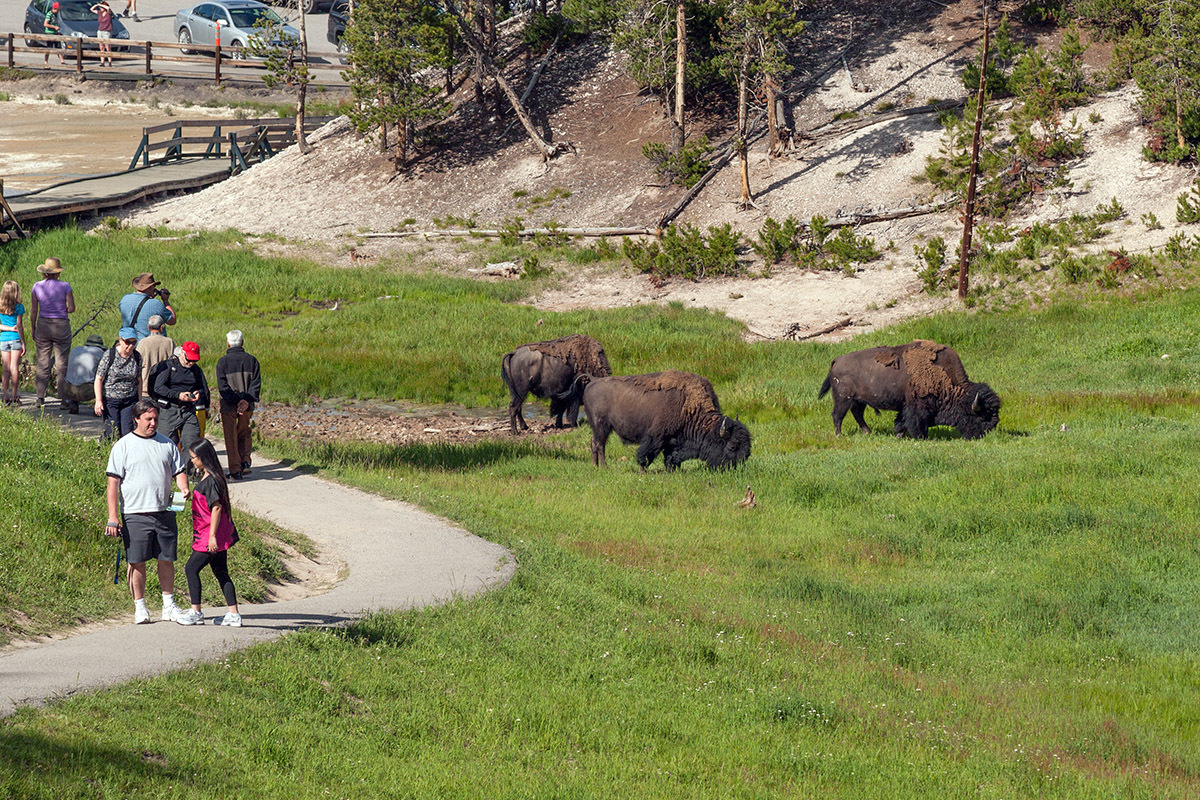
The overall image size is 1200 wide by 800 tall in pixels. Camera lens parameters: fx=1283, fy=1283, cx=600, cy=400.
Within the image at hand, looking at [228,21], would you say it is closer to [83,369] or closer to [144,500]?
[83,369]

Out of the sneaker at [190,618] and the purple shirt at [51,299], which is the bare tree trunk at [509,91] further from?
the sneaker at [190,618]

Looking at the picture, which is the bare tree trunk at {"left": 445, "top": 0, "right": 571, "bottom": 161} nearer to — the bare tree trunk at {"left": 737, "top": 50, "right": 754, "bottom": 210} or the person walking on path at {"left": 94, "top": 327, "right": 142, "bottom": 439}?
the bare tree trunk at {"left": 737, "top": 50, "right": 754, "bottom": 210}

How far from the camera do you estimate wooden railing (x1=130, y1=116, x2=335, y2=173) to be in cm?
4853

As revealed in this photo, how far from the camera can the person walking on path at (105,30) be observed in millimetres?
60938

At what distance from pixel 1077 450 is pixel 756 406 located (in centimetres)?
732

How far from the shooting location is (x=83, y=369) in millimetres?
19531

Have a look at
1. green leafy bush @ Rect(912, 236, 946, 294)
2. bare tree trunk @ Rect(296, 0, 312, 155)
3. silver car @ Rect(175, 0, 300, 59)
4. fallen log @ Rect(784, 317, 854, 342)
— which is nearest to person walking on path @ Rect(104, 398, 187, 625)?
fallen log @ Rect(784, 317, 854, 342)

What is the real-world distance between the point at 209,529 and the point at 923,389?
1446cm

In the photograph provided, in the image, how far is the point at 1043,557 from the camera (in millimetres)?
14805

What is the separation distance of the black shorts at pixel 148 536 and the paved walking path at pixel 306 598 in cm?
59

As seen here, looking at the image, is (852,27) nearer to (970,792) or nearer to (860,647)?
(860,647)

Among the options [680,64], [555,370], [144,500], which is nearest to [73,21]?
[680,64]

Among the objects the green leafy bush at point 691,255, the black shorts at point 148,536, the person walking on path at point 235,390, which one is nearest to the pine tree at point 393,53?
the green leafy bush at point 691,255

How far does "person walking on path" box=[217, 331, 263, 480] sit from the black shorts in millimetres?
6711
